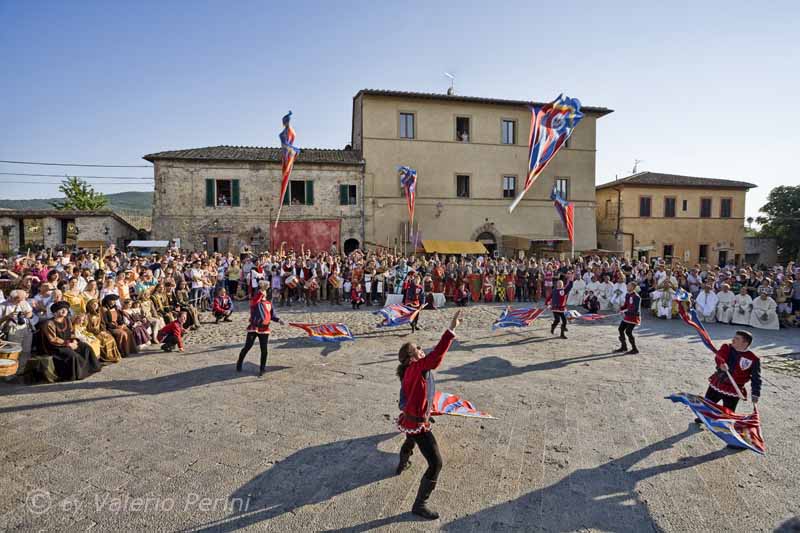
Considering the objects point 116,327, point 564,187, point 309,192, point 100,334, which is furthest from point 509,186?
point 100,334

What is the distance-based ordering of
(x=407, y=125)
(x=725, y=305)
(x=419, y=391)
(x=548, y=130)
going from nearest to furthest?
1. (x=419, y=391)
2. (x=725, y=305)
3. (x=548, y=130)
4. (x=407, y=125)

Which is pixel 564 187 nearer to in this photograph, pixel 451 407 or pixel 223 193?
pixel 223 193

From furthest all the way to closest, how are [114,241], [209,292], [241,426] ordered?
[114,241], [209,292], [241,426]

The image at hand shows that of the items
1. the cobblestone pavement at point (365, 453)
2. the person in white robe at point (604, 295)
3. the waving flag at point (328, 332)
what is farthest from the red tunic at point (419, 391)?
the person in white robe at point (604, 295)

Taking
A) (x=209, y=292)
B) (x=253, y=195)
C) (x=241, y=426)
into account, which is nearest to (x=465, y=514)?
(x=241, y=426)

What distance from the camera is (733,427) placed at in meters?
5.36

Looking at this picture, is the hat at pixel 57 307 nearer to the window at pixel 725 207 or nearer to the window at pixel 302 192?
the window at pixel 302 192

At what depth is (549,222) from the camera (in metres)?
30.6

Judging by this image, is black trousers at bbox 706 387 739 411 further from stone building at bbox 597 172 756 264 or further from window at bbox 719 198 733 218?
window at bbox 719 198 733 218

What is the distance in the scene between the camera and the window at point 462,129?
96.6ft

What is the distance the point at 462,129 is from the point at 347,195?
8.84m

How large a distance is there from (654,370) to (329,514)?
721 centimetres

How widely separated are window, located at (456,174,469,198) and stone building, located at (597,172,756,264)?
36.5ft

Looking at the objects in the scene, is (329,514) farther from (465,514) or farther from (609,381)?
(609,381)
